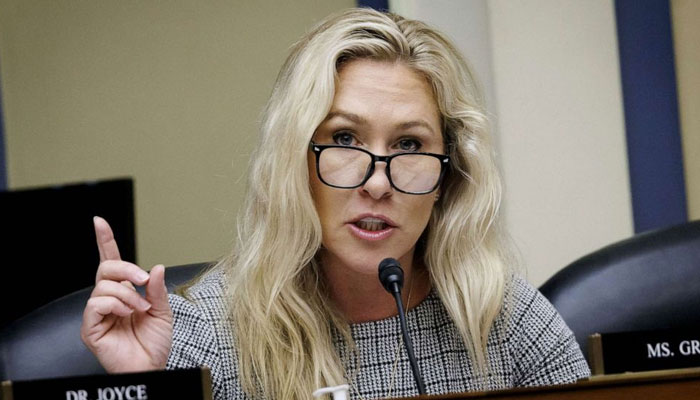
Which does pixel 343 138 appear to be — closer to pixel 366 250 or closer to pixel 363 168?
pixel 363 168

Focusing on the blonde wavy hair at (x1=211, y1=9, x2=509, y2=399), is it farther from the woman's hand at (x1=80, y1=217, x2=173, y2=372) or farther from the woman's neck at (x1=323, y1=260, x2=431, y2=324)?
the woman's hand at (x1=80, y1=217, x2=173, y2=372)

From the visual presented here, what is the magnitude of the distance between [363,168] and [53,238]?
1.05 meters

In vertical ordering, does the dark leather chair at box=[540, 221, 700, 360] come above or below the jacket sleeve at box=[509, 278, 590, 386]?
above

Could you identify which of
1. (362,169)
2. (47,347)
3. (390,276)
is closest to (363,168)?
(362,169)

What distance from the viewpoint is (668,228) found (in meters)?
1.88

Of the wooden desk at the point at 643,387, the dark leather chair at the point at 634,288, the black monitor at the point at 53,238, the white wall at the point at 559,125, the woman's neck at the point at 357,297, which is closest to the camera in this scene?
the wooden desk at the point at 643,387

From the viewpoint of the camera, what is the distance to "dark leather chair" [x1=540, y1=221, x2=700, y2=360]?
178 centimetres

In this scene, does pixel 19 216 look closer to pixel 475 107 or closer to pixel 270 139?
pixel 270 139

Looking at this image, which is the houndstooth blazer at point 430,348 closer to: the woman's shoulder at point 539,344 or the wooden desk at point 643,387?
the woman's shoulder at point 539,344

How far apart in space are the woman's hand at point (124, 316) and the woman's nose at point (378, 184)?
1.09 ft

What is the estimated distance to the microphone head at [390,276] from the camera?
1.33 metres

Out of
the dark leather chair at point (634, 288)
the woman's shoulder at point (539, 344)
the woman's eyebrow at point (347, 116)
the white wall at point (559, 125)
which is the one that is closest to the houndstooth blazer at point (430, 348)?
the woman's shoulder at point (539, 344)

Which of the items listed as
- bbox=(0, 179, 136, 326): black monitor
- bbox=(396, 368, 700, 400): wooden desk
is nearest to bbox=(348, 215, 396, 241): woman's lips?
bbox=(396, 368, 700, 400): wooden desk

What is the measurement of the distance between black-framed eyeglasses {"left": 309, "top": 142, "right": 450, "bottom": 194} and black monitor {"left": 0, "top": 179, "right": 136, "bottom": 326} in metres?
0.88
